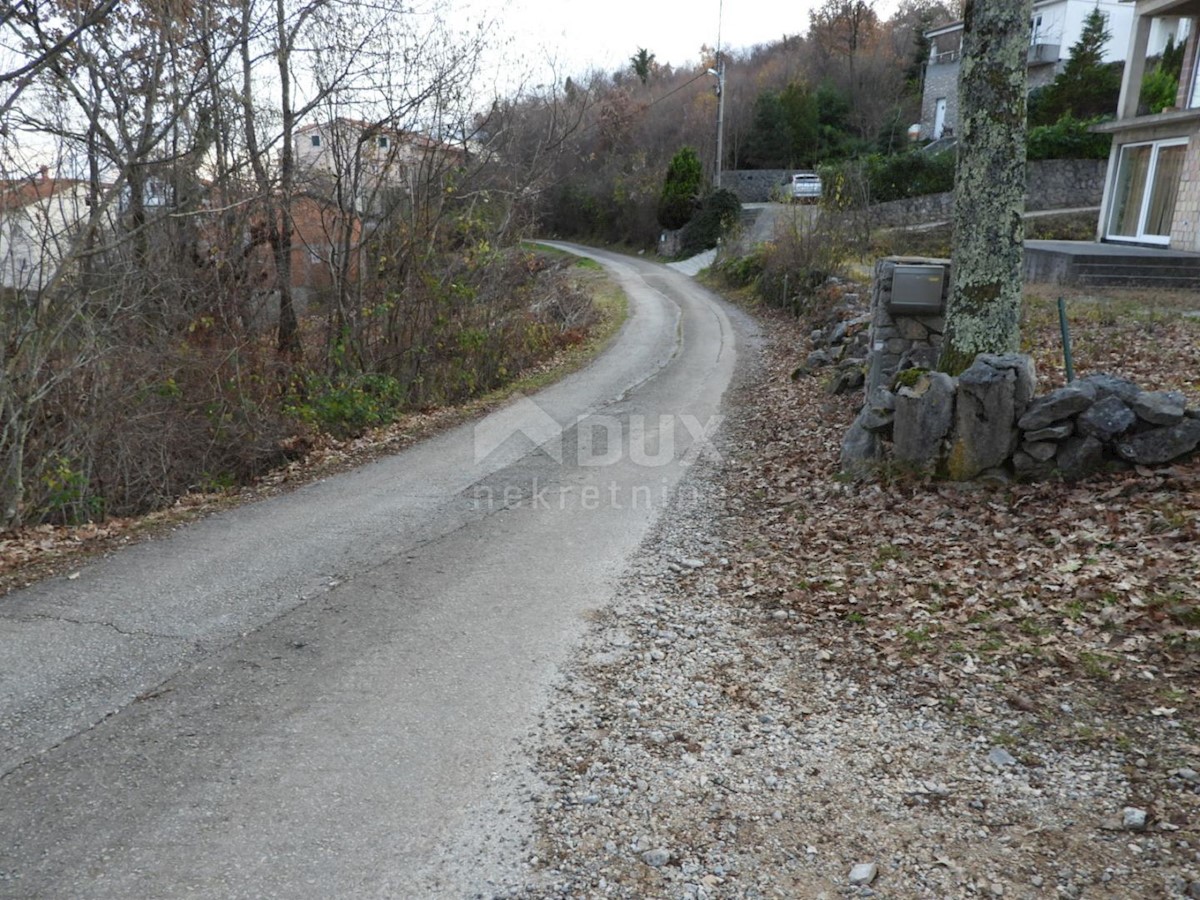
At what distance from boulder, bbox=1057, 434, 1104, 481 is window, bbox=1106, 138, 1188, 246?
641 inches

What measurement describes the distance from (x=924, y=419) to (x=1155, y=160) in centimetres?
1794

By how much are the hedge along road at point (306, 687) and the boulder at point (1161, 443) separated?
13.1 ft

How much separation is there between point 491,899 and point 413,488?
6.19m

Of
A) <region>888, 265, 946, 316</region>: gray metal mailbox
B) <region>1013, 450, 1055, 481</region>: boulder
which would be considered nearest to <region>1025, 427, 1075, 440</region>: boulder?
<region>1013, 450, 1055, 481</region>: boulder

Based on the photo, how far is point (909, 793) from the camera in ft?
12.5

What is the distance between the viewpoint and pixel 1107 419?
6777 millimetres

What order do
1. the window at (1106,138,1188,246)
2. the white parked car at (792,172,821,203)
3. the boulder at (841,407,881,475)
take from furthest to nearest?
the white parked car at (792,172,821,203)
the window at (1106,138,1188,246)
the boulder at (841,407,881,475)

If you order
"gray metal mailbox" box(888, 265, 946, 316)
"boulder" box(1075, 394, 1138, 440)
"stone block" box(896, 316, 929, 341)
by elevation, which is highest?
"gray metal mailbox" box(888, 265, 946, 316)

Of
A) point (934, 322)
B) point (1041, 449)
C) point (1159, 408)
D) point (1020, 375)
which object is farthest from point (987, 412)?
point (934, 322)

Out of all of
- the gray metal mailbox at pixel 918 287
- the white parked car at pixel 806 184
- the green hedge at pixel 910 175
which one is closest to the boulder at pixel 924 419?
the gray metal mailbox at pixel 918 287

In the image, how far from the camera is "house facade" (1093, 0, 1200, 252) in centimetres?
1873

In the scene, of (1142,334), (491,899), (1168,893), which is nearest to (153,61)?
(491,899)

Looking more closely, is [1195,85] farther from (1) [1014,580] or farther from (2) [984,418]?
(1) [1014,580]

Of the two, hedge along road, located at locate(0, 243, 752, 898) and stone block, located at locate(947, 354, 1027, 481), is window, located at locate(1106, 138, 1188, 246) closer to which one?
stone block, located at locate(947, 354, 1027, 481)
